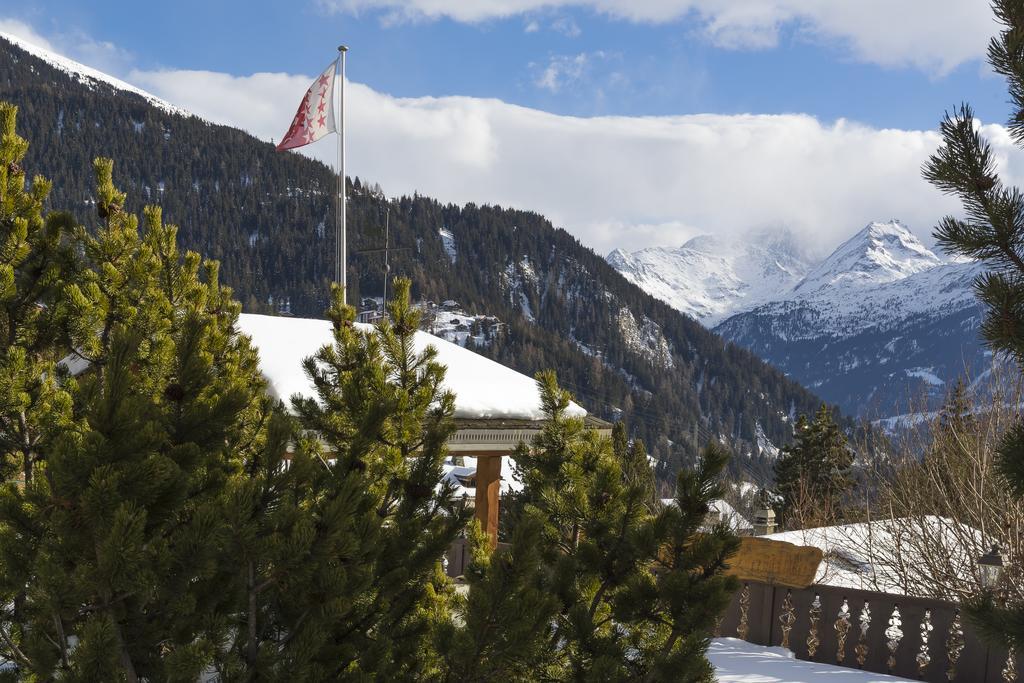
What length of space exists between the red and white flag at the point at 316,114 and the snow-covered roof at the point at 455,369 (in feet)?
17.0

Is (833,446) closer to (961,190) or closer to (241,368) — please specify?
(241,368)

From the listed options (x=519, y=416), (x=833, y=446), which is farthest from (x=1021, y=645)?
(x=833, y=446)

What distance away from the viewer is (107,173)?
19.7 feet

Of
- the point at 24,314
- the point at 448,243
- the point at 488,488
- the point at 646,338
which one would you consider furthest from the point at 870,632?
the point at 448,243

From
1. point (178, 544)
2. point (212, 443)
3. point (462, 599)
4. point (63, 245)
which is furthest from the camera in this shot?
point (63, 245)

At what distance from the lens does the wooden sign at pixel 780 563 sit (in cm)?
934

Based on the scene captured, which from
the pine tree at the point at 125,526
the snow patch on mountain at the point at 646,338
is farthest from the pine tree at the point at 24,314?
the snow patch on mountain at the point at 646,338

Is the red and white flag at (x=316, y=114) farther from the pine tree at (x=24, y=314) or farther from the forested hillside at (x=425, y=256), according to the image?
the forested hillside at (x=425, y=256)

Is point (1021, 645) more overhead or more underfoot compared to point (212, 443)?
more underfoot

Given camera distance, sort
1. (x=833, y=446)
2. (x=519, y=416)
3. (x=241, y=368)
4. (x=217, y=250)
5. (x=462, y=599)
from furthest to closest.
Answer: (x=217, y=250)
(x=833, y=446)
(x=519, y=416)
(x=241, y=368)
(x=462, y=599)

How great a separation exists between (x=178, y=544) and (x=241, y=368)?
4.80 metres

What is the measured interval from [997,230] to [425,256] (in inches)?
5667

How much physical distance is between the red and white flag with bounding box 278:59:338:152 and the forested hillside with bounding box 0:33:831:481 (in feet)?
339

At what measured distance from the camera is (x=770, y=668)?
332 inches
